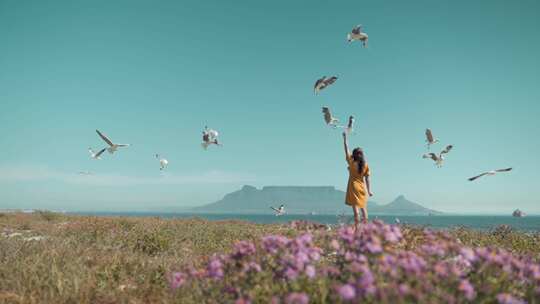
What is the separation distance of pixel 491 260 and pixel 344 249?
4.37 feet

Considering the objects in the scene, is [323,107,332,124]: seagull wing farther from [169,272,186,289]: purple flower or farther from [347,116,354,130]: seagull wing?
[169,272,186,289]: purple flower

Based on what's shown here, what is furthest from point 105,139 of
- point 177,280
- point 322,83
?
point 177,280

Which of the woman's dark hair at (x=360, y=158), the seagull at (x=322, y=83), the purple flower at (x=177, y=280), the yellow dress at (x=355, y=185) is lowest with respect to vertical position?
the purple flower at (x=177, y=280)

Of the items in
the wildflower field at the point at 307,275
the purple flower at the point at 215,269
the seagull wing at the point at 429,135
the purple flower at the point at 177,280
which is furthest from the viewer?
the seagull wing at the point at 429,135

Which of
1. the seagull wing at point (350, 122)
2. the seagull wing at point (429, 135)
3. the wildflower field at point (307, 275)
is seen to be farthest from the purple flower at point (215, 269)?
the seagull wing at point (429, 135)

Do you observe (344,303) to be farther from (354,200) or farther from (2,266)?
(354,200)

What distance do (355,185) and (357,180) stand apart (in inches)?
6.3

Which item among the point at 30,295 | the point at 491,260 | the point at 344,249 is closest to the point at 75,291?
the point at 30,295

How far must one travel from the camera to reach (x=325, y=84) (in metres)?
12.5

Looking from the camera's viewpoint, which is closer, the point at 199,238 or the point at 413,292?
the point at 413,292

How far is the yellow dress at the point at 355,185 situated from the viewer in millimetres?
12055

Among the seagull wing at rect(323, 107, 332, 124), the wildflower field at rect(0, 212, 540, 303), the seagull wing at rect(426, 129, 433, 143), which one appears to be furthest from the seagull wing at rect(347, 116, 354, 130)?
the wildflower field at rect(0, 212, 540, 303)

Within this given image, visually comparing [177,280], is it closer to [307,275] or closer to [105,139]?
[307,275]

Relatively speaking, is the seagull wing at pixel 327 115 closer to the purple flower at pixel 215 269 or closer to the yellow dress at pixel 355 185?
the yellow dress at pixel 355 185
